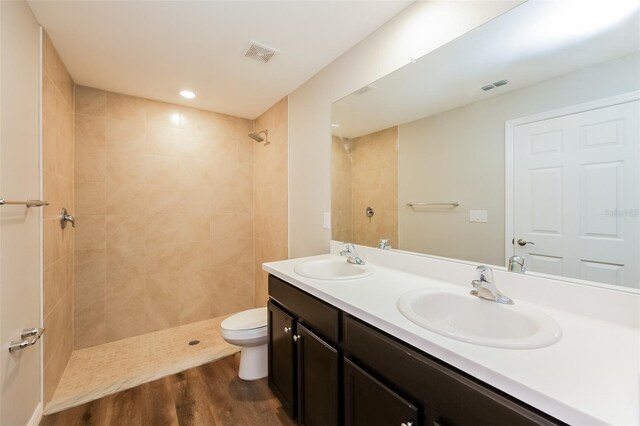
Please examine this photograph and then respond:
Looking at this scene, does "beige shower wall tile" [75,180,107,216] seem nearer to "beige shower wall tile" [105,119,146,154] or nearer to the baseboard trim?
"beige shower wall tile" [105,119,146,154]

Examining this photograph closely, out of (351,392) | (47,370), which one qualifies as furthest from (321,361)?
(47,370)

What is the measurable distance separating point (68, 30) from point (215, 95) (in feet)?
3.49

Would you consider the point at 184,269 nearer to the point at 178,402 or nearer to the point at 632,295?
the point at 178,402

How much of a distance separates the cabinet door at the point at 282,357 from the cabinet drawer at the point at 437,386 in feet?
1.83

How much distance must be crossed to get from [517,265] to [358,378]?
778 millimetres

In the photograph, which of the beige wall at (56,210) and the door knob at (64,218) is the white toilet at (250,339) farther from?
the door knob at (64,218)

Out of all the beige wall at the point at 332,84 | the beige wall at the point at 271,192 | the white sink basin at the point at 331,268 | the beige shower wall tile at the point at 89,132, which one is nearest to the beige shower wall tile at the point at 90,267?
the beige shower wall tile at the point at 89,132

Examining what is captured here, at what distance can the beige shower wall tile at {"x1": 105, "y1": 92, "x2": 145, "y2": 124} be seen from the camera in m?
2.45

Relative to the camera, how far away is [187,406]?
1704mm

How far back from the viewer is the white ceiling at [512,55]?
2.94 feet

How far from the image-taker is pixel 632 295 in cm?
83

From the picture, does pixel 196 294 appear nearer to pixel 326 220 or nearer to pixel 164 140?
pixel 164 140

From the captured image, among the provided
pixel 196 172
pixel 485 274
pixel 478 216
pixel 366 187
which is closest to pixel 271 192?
pixel 196 172

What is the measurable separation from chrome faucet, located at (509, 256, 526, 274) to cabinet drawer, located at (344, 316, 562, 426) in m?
0.60
